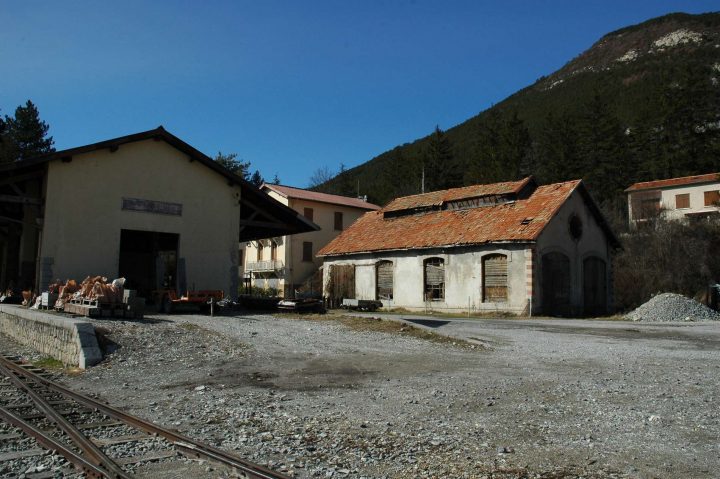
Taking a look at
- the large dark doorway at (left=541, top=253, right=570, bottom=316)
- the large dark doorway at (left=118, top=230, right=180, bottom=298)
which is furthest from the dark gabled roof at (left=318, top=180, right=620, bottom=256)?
the large dark doorway at (left=118, top=230, right=180, bottom=298)

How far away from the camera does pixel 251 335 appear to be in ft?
45.4

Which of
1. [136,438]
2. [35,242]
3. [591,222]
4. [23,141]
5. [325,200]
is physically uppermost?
[23,141]

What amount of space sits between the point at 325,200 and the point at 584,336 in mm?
33182

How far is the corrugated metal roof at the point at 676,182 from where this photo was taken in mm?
44094

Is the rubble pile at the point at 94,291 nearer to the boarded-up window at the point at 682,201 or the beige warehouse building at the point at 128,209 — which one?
the beige warehouse building at the point at 128,209

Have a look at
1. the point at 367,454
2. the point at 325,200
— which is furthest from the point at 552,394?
the point at 325,200

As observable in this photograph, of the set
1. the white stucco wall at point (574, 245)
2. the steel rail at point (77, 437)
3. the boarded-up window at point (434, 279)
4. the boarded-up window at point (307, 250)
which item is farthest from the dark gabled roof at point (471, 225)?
the steel rail at point (77, 437)

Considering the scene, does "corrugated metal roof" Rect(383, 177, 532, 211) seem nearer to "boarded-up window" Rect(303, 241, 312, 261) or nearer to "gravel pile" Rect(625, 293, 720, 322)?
"gravel pile" Rect(625, 293, 720, 322)

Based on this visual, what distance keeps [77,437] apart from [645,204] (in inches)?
1841

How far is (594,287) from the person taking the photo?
2897cm

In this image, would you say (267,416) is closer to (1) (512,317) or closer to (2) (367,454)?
(2) (367,454)

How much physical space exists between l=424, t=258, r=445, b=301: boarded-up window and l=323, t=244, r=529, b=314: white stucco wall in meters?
0.25

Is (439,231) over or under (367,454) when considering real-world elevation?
over

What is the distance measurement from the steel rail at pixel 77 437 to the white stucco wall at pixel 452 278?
20.4 meters
